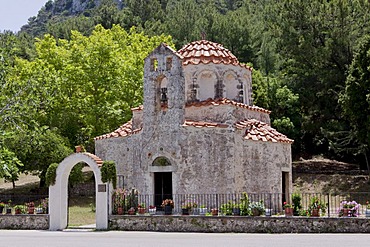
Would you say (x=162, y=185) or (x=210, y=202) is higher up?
(x=162, y=185)

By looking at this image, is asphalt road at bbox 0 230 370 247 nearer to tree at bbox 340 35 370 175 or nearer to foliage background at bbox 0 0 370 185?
foliage background at bbox 0 0 370 185

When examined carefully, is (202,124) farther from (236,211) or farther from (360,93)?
(360,93)

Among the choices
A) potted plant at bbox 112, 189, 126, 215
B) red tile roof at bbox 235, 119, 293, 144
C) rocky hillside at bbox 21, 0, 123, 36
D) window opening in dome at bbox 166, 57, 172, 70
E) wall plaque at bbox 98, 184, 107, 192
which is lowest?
potted plant at bbox 112, 189, 126, 215

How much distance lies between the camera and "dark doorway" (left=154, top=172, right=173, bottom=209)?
22.7m

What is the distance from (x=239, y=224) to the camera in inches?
690

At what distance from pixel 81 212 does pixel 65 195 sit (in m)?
6.52

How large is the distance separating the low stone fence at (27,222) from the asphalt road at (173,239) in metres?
1.70

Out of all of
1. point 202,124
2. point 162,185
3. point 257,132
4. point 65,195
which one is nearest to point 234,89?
point 257,132

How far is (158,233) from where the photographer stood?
17547 mm

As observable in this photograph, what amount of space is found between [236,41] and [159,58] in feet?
77.6

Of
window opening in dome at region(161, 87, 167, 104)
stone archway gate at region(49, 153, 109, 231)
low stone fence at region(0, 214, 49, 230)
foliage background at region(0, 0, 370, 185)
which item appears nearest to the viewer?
stone archway gate at region(49, 153, 109, 231)

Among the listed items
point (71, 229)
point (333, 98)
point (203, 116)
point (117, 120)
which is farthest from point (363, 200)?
point (71, 229)

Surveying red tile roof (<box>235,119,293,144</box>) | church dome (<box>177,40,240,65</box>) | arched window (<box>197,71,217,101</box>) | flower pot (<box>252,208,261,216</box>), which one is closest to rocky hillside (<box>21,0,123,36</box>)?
church dome (<box>177,40,240,65</box>)

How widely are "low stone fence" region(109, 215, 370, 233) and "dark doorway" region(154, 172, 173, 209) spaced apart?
13.3ft
